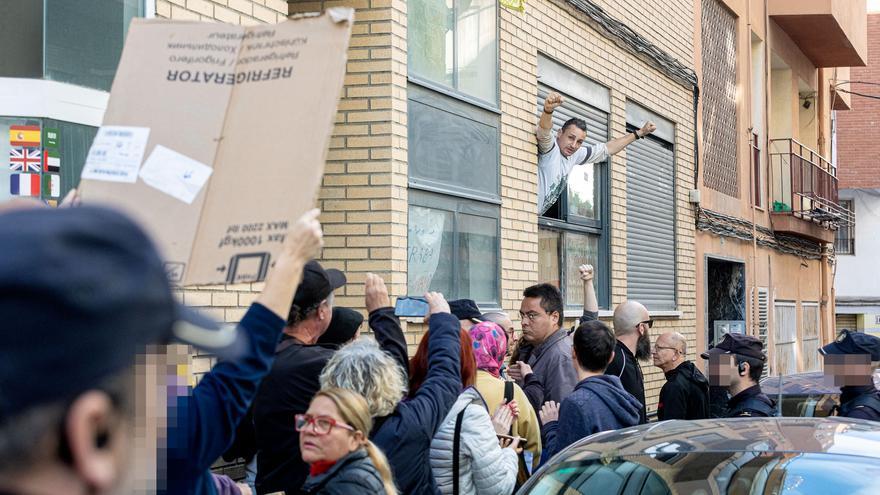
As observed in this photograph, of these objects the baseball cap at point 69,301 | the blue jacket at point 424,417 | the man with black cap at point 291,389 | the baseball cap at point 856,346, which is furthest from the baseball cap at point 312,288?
the baseball cap at point 856,346

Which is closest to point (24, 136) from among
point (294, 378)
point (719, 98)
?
point (294, 378)

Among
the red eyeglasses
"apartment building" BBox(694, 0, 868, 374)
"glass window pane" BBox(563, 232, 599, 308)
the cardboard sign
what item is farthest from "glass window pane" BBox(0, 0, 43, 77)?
"apartment building" BBox(694, 0, 868, 374)

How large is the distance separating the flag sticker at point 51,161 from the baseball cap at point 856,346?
180 inches

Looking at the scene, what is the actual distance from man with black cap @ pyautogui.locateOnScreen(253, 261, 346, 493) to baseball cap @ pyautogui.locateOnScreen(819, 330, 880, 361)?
12.2 ft

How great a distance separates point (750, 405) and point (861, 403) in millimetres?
625

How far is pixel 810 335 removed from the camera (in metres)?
25.7

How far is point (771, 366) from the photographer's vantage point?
1992 centimetres

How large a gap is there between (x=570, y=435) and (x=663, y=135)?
32.4 ft

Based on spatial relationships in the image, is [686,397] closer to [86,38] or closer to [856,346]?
[856,346]

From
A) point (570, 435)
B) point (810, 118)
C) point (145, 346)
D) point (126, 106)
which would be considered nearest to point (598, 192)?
point (570, 435)

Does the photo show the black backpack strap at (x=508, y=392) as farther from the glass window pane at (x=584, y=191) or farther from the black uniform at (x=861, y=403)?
the glass window pane at (x=584, y=191)

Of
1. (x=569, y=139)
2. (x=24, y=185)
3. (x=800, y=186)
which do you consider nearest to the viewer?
(x=24, y=185)

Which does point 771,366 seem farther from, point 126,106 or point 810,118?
point 126,106

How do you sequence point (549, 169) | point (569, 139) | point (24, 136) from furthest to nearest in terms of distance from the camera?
point (569, 139) < point (549, 169) < point (24, 136)
